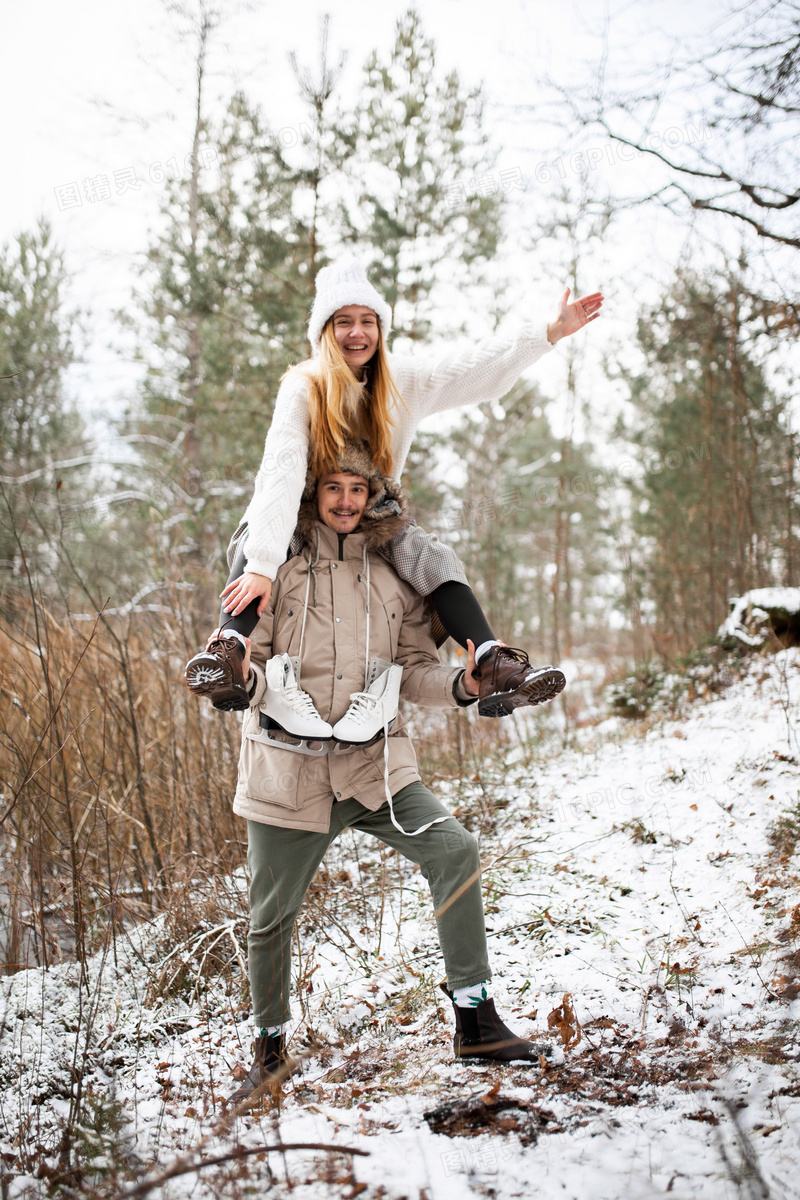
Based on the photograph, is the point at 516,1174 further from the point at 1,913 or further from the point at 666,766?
the point at 666,766

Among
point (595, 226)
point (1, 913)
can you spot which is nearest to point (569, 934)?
point (1, 913)

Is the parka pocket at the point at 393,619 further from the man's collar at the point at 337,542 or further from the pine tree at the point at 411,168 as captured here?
the pine tree at the point at 411,168

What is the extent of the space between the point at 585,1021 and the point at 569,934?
68 centimetres

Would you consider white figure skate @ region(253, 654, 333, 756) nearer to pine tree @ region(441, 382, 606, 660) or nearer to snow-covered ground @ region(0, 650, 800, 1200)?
snow-covered ground @ region(0, 650, 800, 1200)

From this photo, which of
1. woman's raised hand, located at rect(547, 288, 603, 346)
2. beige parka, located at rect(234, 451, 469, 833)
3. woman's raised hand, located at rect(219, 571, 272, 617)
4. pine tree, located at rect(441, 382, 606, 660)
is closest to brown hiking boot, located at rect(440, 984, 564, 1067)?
beige parka, located at rect(234, 451, 469, 833)

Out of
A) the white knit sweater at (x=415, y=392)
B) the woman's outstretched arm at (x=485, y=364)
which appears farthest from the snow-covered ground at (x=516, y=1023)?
the woman's outstretched arm at (x=485, y=364)

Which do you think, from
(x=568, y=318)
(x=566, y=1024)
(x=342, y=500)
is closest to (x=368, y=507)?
(x=342, y=500)

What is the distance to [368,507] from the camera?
2.52m

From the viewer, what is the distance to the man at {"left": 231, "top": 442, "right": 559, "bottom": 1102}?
2.20 m

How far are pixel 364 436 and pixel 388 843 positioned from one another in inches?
54.6

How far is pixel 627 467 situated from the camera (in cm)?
1266

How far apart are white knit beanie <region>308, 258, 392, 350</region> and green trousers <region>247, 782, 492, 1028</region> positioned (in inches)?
66.4

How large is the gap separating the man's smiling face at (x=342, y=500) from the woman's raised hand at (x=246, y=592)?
1.12 ft

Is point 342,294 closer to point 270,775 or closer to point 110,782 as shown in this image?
point 270,775
